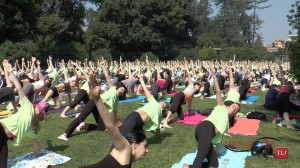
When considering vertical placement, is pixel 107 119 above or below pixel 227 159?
above

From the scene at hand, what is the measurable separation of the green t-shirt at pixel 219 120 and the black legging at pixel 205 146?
16 cm

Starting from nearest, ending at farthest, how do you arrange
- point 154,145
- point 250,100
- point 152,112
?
1. point 152,112
2. point 154,145
3. point 250,100

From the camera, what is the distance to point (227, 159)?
7.70 metres

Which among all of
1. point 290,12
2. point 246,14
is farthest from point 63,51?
point 246,14

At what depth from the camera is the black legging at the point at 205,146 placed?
20.2ft

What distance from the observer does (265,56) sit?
65.6m

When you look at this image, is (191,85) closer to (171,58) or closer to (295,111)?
(295,111)

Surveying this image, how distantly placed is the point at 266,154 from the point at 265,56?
6113 centimetres

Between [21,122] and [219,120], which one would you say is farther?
[219,120]

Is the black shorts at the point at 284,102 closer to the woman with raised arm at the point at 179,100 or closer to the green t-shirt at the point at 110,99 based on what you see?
the woman with raised arm at the point at 179,100

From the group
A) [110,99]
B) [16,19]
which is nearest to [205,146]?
[110,99]

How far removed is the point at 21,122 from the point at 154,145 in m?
3.40

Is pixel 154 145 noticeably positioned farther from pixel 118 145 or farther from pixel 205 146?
pixel 118 145
